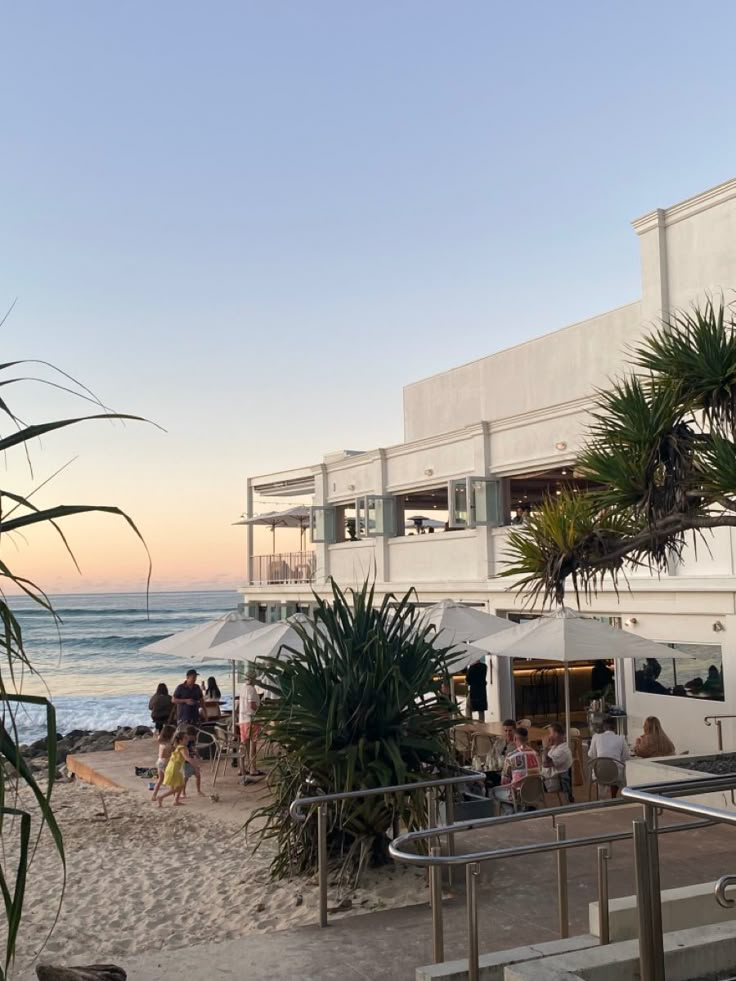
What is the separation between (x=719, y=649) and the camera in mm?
17094

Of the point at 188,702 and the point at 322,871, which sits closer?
the point at 322,871

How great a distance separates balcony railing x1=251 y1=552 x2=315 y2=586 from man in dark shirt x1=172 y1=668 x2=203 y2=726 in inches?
453

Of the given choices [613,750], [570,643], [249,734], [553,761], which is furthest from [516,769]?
[249,734]

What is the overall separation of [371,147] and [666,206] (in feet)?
27.2

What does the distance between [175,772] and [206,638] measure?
417 cm

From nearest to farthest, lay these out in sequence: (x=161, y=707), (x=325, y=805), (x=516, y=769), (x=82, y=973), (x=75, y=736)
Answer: (x=82, y=973), (x=325, y=805), (x=516, y=769), (x=161, y=707), (x=75, y=736)

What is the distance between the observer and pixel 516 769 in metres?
12.6

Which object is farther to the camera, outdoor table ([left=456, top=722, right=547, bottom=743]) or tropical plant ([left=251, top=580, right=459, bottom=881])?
outdoor table ([left=456, top=722, right=547, bottom=743])

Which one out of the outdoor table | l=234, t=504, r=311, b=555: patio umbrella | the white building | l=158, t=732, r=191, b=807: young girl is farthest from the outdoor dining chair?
l=234, t=504, r=311, b=555: patio umbrella

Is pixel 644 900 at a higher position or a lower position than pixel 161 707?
higher

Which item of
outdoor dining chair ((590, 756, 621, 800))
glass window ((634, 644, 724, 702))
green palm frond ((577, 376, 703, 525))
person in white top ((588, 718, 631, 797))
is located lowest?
outdoor dining chair ((590, 756, 621, 800))

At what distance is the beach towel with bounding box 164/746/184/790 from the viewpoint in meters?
14.9

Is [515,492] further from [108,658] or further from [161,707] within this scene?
[108,658]

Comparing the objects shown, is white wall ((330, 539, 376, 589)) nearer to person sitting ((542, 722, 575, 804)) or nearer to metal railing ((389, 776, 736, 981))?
person sitting ((542, 722, 575, 804))
